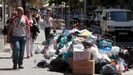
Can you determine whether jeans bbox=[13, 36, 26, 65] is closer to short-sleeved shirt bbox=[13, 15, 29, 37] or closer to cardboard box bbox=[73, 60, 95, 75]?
short-sleeved shirt bbox=[13, 15, 29, 37]

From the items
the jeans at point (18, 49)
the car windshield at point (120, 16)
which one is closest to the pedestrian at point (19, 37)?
the jeans at point (18, 49)

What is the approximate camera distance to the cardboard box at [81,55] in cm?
1255

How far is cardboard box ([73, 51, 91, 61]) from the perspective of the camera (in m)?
12.6

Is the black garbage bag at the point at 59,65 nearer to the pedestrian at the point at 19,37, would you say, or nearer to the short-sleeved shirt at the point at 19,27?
the pedestrian at the point at 19,37

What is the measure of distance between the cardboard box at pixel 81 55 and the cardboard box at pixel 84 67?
10 centimetres

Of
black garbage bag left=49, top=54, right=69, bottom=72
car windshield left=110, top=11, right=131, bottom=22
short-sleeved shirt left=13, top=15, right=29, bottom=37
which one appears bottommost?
black garbage bag left=49, top=54, right=69, bottom=72

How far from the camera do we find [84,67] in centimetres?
1250

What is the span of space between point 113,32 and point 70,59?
17058 millimetres

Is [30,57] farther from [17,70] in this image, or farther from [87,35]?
[17,70]

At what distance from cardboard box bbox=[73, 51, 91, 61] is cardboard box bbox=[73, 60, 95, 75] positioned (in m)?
0.10

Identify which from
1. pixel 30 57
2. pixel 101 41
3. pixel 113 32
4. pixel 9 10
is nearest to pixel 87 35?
pixel 101 41

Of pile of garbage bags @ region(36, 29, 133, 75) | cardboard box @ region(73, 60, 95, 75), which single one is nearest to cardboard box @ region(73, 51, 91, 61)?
cardboard box @ region(73, 60, 95, 75)

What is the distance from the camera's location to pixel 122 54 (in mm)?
14344

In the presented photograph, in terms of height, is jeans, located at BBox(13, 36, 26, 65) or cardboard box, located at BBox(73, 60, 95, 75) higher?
jeans, located at BBox(13, 36, 26, 65)
